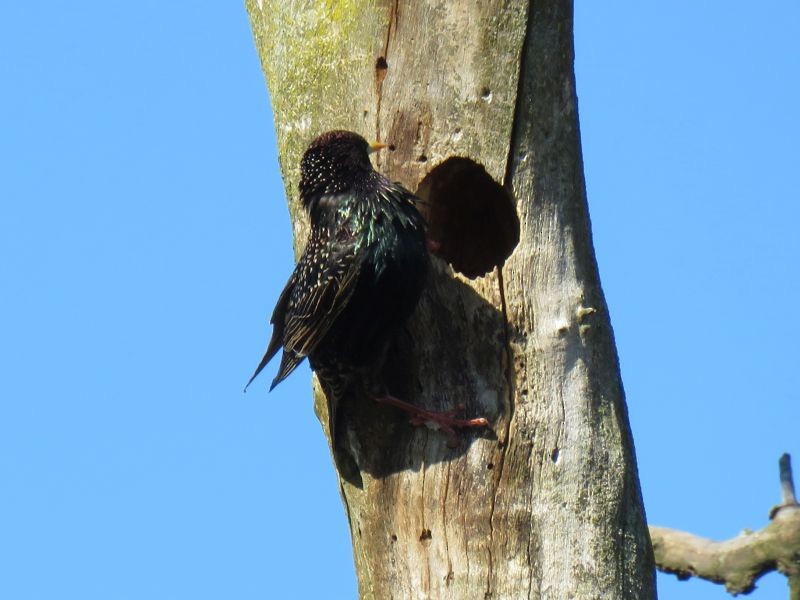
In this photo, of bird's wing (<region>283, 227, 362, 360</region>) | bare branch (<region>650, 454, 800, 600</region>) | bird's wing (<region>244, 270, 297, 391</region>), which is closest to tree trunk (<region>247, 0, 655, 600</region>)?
bird's wing (<region>283, 227, 362, 360</region>)

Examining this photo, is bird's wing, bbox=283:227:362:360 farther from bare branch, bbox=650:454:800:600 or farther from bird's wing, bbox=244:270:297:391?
bare branch, bbox=650:454:800:600

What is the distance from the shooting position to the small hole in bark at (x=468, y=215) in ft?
15.8

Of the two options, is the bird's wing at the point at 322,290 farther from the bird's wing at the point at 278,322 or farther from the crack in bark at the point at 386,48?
the crack in bark at the point at 386,48

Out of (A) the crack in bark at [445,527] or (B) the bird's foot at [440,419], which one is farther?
(B) the bird's foot at [440,419]

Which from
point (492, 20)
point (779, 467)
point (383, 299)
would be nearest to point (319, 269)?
point (383, 299)

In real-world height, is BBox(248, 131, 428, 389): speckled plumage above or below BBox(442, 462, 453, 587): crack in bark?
above

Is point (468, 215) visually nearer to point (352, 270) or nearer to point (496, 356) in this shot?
point (352, 270)

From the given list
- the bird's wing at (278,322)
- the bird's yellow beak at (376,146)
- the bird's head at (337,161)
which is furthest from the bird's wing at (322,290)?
the bird's yellow beak at (376,146)

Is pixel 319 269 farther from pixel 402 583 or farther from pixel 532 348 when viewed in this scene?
pixel 402 583

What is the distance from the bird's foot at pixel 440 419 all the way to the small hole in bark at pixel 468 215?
621 millimetres

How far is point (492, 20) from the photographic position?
4742 millimetres

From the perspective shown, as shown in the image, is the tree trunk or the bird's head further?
the bird's head

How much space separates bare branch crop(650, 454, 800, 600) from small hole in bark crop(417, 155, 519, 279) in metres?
1.60

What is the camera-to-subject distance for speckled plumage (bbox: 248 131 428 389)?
15.3 ft
